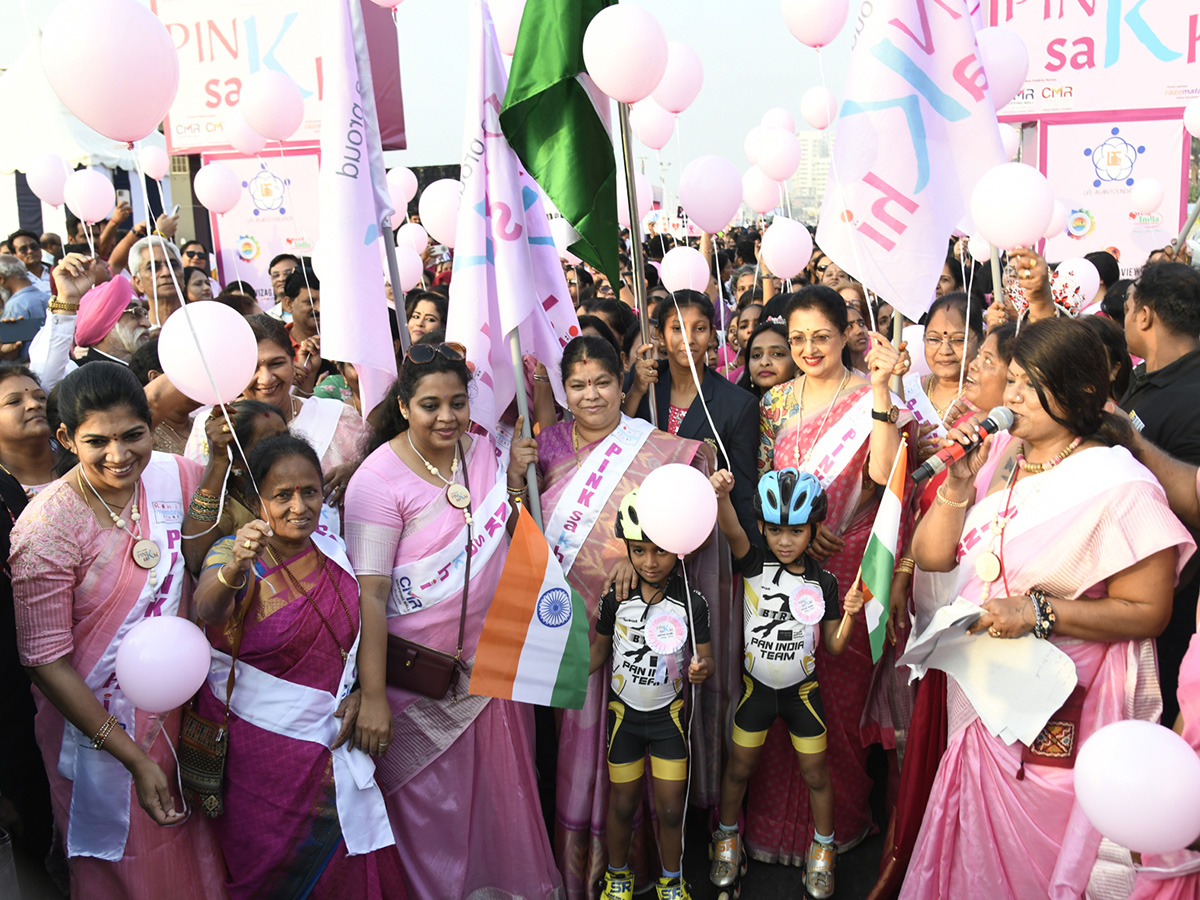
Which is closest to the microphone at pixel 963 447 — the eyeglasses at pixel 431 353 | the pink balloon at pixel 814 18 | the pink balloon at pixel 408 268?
the eyeglasses at pixel 431 353

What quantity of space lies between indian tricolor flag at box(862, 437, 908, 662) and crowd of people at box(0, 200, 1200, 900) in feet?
0.30

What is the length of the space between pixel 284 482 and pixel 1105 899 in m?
2.46

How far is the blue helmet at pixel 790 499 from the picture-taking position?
2945 mm

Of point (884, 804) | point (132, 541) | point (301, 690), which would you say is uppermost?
point (132, 541)

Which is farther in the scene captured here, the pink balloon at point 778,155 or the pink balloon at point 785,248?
the pink balloon at point 778,155

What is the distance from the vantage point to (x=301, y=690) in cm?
266

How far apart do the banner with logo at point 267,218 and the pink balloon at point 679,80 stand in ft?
18.1

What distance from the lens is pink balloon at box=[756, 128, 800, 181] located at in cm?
593

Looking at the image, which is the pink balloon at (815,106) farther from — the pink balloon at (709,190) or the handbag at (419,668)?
the handbag at (419,668)

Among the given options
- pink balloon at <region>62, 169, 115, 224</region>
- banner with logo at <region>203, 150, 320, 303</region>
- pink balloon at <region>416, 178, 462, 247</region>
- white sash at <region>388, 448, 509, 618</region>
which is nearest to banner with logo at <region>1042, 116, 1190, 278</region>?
pink balloon at <region>416, 178, 462, 247</region>

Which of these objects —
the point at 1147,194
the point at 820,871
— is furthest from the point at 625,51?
the point at 1147,194

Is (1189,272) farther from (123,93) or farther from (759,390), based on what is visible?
(123,93)

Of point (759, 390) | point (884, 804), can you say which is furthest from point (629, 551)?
point (884, 804)

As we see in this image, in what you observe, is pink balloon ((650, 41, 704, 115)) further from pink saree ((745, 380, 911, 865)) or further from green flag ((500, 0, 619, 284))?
pink saree ((745, 380, 911, 865))
